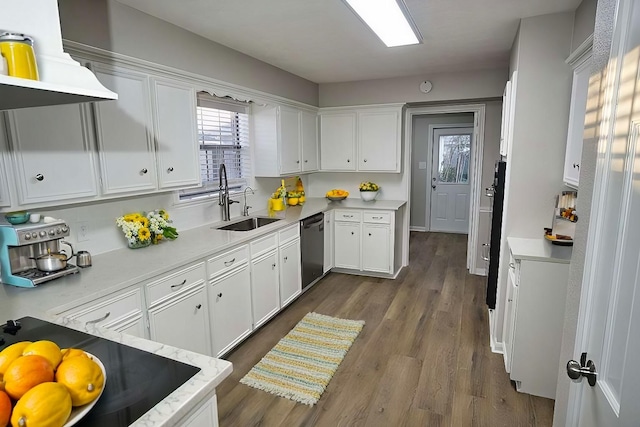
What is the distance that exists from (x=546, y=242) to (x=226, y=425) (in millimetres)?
2429

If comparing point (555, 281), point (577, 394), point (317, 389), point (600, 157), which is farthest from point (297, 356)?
point (600, 157)

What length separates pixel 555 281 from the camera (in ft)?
7.43

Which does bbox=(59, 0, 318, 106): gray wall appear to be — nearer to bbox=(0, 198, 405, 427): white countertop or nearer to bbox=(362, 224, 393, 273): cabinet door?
bbox=(0, 198, 405, 427): white countertop

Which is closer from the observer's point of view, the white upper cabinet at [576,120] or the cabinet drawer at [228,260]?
the white upper cabinet at [576,120]

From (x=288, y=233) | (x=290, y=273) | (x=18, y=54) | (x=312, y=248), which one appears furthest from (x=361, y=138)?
(x=18, y=54)

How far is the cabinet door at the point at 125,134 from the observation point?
83.5 inches

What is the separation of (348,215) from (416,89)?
178 centimetres

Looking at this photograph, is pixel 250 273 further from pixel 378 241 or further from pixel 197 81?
pixel 378 241

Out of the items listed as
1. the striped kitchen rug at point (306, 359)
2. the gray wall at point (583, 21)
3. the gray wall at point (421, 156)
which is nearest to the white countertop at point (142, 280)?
the striped kitchen rug at point (306, 359)

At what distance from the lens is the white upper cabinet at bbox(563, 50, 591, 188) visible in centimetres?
222

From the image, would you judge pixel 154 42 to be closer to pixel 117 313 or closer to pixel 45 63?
pixel 45 63

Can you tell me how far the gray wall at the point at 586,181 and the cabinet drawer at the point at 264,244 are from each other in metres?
2.28

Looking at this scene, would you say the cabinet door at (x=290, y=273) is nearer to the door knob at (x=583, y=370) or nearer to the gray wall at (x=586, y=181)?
the gray wall at (x=586, y=181)

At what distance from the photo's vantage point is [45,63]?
1.11 m
